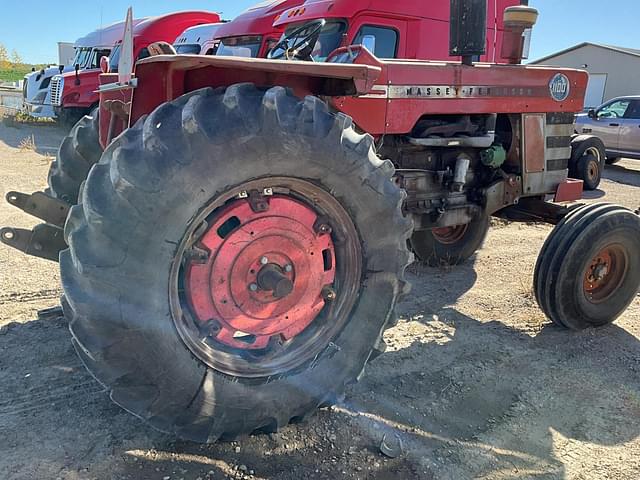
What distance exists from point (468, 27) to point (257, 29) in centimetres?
657

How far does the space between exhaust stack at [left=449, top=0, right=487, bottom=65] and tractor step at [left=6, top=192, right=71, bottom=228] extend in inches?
100

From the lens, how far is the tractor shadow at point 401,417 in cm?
238

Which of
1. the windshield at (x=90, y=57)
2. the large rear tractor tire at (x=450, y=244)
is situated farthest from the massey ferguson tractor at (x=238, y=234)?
the windshield at (x=90, y=57)

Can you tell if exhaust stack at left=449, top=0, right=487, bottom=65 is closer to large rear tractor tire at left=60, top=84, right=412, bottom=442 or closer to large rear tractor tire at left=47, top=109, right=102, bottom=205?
large rear tractor tire at left=60, top=84, right=412, bottom=442

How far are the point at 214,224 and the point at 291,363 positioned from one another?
2.33ft

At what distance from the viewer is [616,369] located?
3.42 metres

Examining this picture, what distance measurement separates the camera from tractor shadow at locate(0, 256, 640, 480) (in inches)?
93.7

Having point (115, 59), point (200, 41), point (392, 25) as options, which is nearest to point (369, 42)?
point (392, 25)

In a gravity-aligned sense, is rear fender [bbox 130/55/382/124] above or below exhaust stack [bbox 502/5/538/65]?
below

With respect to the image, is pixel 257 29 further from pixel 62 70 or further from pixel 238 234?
pixel 62 70

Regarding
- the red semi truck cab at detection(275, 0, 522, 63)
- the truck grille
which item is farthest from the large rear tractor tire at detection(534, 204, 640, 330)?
the truck grille

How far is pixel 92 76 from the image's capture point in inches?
560

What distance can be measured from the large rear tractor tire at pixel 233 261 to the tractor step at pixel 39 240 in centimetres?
115

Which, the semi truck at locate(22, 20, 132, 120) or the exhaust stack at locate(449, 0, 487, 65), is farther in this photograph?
the semi truck at locate(22, 20, 132, 120)
